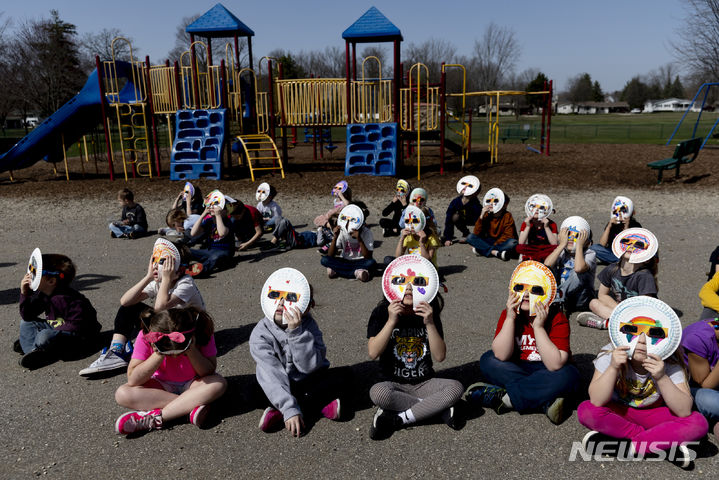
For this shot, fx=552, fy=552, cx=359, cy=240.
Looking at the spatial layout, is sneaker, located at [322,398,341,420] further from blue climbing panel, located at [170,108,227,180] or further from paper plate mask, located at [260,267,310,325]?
blue climbing panel, located at [170,108,227,180]

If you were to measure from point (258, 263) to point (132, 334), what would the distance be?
3.27m

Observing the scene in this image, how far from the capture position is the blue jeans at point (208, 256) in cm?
818

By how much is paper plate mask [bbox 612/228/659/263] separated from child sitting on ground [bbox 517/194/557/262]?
1993 mm

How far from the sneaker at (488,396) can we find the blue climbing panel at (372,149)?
509 inches

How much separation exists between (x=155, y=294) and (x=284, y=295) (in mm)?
1743

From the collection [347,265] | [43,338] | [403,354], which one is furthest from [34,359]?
[347,265]

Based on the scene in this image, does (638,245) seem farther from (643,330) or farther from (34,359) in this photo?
(34,359)

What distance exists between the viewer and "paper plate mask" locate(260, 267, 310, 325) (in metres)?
3.95

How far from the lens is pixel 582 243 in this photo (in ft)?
19.9

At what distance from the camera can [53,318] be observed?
5.23 m

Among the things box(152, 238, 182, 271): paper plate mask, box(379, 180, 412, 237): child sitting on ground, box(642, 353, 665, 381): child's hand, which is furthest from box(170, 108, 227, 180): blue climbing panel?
box(642, 353, 665, 381): child's hand

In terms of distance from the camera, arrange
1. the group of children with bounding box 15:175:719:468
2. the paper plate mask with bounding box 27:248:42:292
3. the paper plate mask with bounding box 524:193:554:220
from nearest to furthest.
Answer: the group of children with bounding box 15:175:719:468 → the paper plate mask with bounding box 27:248:42:292 → the paper plate mask with bounding box 524:193:554:220

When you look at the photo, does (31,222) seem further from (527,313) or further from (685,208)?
(685,208)

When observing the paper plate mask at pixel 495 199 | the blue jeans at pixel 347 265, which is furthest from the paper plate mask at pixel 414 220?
the paper plate mask at pixel 495 199
